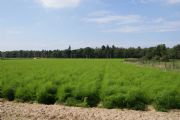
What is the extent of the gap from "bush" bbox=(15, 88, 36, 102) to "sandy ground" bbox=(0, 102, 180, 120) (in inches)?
75.8

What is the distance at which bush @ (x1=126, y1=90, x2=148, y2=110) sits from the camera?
39.5 feet

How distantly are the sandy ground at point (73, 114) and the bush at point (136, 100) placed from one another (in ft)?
2.04

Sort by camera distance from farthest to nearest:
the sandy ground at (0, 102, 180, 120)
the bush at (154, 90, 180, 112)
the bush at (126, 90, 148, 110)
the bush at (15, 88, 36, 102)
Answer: the bush at (15, 88, 36, 102), the bush at (126, 90, 148, 110), the bush at (154, 90, 180, 112), the sandy ground at (0, 102, 180, 120)

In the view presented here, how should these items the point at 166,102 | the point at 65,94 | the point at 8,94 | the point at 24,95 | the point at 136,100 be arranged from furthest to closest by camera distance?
1. the point at 8,94
2. the point at 24,95
3. the point at 65,94
4. the point at 136,100
5. the point at 166,102

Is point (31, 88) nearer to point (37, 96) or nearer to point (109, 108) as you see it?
→ point (37, 96)

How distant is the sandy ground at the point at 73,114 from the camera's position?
9891 mm

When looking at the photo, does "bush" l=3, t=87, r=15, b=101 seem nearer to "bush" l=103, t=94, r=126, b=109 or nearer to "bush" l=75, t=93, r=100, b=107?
"bush" l=75, t=93, r=100, b=107

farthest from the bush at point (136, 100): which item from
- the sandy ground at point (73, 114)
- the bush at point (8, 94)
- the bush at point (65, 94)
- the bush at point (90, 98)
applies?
the bush at point (8, 94)

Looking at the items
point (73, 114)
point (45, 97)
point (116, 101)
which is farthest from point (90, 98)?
point (73, 114)

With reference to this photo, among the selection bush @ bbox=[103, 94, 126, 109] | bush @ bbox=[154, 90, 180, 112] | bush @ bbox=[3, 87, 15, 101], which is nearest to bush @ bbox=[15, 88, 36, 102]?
bush @ bbox=[3, 87, 15, 101]

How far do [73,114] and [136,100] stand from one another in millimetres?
3111

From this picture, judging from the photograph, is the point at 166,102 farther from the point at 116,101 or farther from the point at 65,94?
the point at 65,94

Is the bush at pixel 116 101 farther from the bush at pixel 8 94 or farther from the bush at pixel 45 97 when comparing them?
the bush at pixel 8 94

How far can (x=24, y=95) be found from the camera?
13.8m
